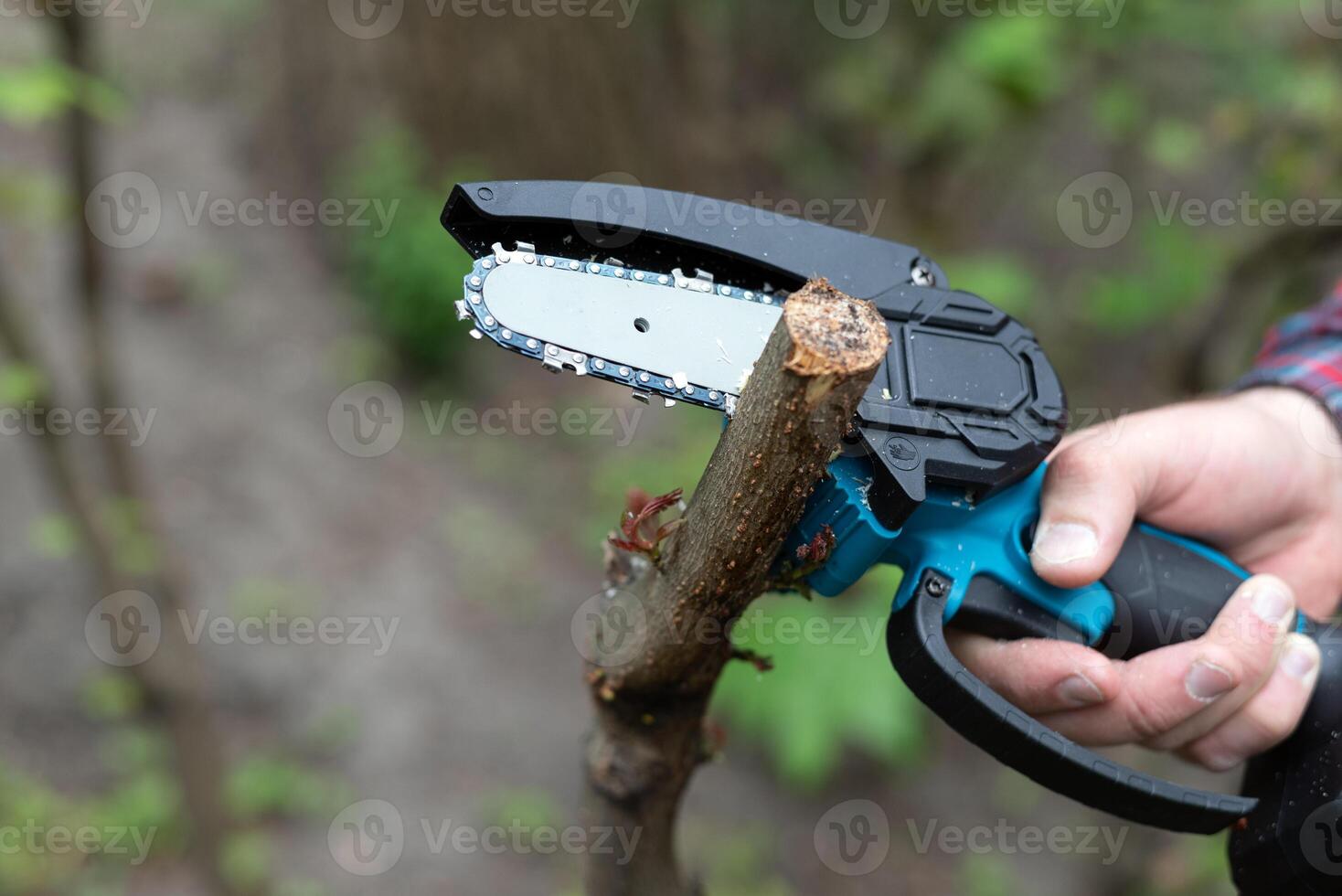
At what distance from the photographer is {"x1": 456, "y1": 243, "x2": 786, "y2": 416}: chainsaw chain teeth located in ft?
3.78

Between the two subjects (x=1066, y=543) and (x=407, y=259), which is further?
(x=407, y=259)

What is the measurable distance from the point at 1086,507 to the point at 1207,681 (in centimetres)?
34

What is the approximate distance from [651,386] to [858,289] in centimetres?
35

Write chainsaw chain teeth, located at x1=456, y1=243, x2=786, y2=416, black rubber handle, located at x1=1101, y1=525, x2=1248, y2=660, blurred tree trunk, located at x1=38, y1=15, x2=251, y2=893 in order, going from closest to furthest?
chainsaw chain teeth, located at x1=456, y1=243, x2=786, y2=416 < black rubber handle, located at x1=1101, y1=525, x2=1248, y2=660 < blurred tree trunk, located at x1=38, y1=15, x2=251, y2=893

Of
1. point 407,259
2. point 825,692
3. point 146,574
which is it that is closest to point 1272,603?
point 825,692

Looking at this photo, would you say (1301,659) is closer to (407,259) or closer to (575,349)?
(575,349)

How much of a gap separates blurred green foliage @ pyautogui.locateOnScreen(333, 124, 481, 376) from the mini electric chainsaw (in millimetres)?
4410

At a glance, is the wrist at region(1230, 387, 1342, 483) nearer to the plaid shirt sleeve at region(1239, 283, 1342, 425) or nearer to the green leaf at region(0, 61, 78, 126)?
the plaid shirt sleeve at region(1239, 283, 1342, 425)

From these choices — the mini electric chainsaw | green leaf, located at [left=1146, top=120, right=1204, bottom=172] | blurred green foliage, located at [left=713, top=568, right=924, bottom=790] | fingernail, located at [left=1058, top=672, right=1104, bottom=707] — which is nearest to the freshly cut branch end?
the mini electric chainsaw

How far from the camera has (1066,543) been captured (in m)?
1.32

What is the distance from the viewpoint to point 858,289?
1321 mm

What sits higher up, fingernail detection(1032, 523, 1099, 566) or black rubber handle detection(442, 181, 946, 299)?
black rubber handle detection(442, 181, 946, 299)

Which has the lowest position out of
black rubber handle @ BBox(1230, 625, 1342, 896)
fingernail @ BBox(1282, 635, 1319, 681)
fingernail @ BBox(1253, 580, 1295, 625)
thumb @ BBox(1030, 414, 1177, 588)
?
black rubber handle @ BBox(1230, 625, 1342, 896)

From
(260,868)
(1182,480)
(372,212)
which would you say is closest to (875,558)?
(1182,480)
